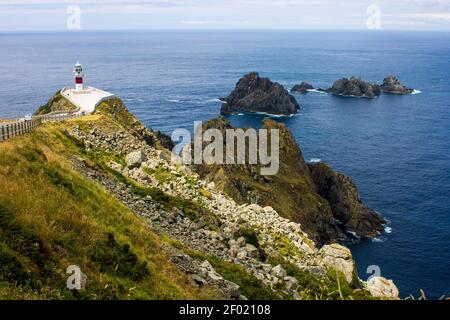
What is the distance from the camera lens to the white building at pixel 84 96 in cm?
5559

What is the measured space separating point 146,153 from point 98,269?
27.3m

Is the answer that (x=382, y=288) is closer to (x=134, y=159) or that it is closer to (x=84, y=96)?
(x=134, y=159)

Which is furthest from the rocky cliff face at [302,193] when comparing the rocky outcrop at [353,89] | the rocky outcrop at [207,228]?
the rocky outcrop at [353,89]

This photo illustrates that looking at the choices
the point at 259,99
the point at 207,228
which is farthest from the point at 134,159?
the point at 259,99

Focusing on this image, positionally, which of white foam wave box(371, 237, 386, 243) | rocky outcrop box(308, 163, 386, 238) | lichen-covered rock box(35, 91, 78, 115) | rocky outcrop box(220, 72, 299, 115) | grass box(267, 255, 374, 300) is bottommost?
white foam wave box(371, 237, 386, 243)

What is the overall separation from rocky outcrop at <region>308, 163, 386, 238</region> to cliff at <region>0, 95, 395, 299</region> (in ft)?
144

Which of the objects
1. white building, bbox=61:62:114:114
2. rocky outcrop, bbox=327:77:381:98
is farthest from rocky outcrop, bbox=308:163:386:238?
rocky outcrop, bbox=327:77:381:98

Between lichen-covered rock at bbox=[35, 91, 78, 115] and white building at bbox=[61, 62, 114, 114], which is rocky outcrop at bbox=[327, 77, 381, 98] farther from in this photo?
lichen-covered rock at bbox=[35, 91, 78, 115]

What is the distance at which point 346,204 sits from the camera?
8362cm

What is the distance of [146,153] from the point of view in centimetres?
4319

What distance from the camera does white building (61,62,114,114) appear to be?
182 ft

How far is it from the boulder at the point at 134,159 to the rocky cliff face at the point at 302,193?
26840 millimetres
